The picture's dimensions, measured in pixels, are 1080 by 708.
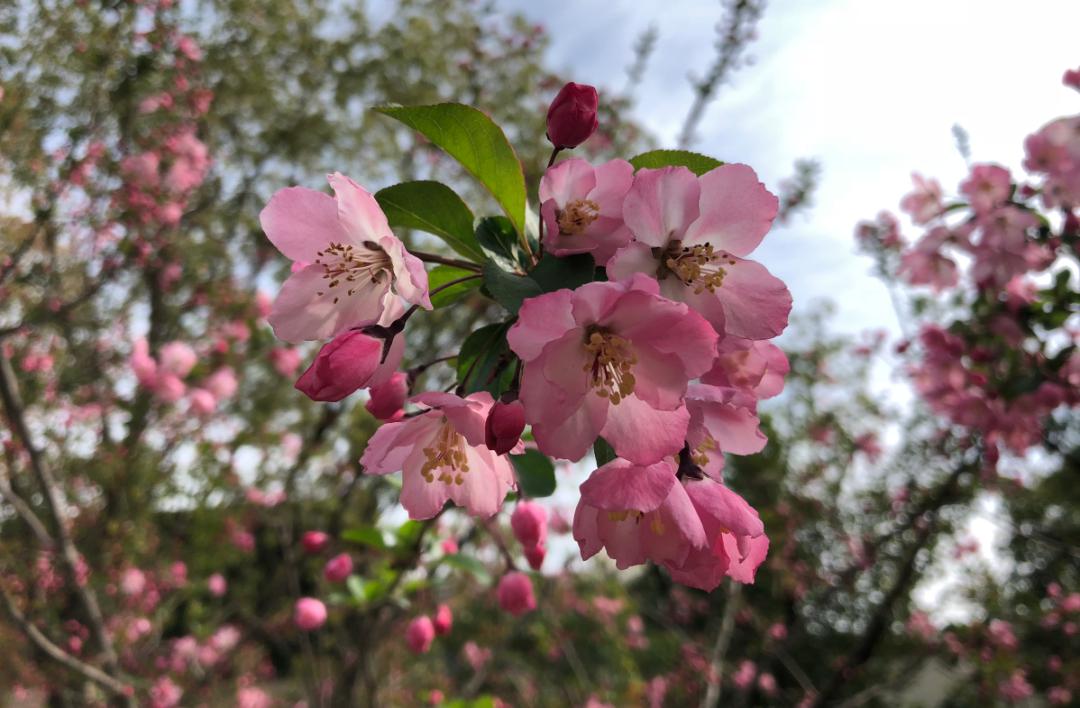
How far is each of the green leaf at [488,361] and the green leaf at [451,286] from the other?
0.21 ft

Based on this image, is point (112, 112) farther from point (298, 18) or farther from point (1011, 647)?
point (1011, 647)

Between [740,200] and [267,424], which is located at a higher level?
[740,200]

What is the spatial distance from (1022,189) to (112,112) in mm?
4323

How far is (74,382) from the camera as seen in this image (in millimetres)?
3947

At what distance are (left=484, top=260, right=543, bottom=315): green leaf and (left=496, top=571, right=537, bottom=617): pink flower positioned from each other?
84cm

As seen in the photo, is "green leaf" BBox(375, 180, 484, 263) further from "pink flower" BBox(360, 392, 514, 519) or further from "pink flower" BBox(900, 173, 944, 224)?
"pink flower" BBox(900, 173, 944, 224)

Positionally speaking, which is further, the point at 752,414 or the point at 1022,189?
the point at 1022,189

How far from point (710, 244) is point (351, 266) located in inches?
15.4

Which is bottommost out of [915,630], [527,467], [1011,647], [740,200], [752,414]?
[915,630]

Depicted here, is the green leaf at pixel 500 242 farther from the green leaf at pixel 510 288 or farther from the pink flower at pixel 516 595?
the pink flower at pixel 516 595

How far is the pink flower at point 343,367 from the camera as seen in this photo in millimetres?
584

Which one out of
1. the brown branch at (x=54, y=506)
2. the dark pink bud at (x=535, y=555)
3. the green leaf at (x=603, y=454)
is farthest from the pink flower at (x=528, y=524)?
the brown branch at (x=54, y=506)

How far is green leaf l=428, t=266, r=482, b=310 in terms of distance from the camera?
777 millimetres

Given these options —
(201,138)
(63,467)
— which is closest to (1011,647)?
(63,467)
